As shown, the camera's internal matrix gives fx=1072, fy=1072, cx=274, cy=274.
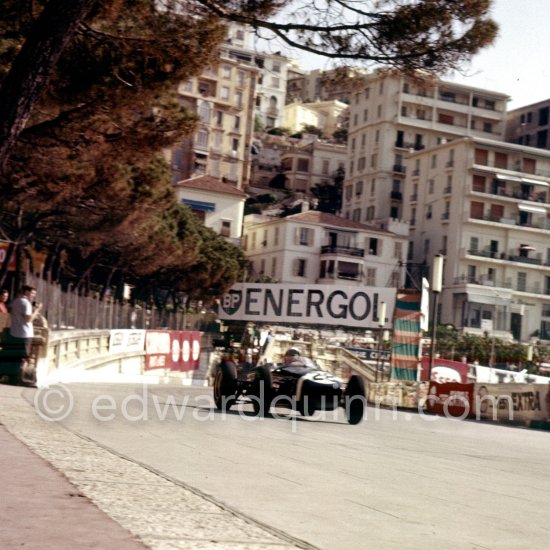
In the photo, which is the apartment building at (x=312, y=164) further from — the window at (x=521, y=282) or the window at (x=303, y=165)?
the window at (x=521, y=282)

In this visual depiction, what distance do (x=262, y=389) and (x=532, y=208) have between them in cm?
8486

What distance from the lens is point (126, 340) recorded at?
3616 centimetres

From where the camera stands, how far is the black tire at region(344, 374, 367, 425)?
1756 centimetres

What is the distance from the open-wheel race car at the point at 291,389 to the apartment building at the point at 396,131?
88.7m

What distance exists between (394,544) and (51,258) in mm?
40227

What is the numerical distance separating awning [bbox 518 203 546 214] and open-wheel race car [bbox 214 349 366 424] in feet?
272

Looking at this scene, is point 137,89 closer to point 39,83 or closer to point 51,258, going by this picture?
point 39,83

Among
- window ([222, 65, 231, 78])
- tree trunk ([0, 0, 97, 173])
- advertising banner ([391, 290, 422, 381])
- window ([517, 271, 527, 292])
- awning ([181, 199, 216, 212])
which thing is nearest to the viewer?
tree trunk ([0, 0, 97, 173])

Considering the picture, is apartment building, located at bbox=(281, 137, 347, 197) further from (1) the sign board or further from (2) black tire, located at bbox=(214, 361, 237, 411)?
(2) black tire, located at bbox=(214, 361, 237, 411)

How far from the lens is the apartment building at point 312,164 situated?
132 metres

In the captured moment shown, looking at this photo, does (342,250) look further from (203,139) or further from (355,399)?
(355,399)

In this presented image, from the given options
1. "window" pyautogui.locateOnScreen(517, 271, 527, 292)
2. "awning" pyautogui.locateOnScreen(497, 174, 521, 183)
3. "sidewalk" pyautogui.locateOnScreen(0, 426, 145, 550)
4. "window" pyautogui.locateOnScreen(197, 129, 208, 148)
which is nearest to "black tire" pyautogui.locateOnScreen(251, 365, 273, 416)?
"sidewalk" pyautogui.locateOnScreen(0, 426, 145, 550)

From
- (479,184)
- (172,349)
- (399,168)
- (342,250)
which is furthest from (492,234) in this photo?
(172,349)

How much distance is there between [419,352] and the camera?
113 feet
